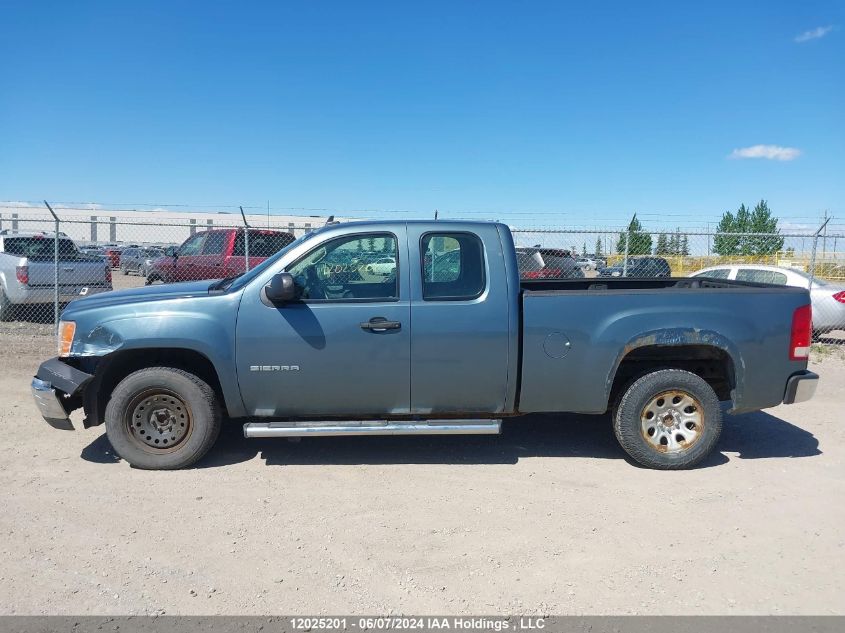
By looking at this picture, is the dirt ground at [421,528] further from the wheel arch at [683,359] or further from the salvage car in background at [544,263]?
the salvage car in background at [544,263]

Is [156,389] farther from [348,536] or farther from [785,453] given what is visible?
[785,453]

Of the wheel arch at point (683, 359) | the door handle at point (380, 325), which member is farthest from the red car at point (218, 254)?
the wheel arch at point (683, 359)

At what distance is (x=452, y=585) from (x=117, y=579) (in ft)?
5.93

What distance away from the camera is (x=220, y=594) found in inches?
128

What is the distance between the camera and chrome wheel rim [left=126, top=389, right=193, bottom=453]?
16.0 feet

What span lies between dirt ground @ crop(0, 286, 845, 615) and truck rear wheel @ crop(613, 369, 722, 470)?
0.55ft

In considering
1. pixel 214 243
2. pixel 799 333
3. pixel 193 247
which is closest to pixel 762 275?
pixel 799 333

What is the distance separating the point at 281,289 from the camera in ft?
15.1

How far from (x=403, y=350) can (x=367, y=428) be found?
2.19 feet

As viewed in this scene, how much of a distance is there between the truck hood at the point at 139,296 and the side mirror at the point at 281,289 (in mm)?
589

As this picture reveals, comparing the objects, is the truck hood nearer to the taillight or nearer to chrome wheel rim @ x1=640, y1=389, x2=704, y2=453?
chrome wheel rim @ x1=640, y1=389, x2=704, y2=453

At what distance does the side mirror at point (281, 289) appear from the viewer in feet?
15.0

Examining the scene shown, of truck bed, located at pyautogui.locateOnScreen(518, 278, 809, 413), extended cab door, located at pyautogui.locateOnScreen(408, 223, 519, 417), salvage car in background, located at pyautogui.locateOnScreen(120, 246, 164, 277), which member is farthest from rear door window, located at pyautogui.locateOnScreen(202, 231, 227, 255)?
salvage car in background, located at pyautogui.locateOnScreen(120, 246, 164, 277)

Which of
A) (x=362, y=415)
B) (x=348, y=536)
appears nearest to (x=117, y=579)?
(x=348, y=536)
